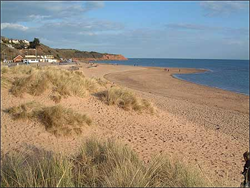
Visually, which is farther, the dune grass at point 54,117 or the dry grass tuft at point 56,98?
the dry grass tuft at point 56,98

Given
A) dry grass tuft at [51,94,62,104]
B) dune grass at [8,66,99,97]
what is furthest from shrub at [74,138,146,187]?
dune grass at [8,66,99,97]

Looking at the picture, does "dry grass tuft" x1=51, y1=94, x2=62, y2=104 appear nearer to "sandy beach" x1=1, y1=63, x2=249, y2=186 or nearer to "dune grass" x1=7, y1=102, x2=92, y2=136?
"sandy beach" x1=1, y1=63, x2=249, y2=186

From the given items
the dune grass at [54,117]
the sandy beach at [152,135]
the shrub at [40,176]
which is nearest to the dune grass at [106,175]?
the shrub at [40,176]

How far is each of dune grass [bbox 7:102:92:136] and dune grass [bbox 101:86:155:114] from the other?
123 inches

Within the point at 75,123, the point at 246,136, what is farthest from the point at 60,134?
the point at 246,136

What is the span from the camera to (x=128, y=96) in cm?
1284

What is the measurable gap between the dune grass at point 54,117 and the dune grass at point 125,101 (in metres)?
3.12

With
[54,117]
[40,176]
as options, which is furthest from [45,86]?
[40,176]

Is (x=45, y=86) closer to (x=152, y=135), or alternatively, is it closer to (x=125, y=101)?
(x=125, y=101)

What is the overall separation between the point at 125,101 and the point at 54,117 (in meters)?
4.49

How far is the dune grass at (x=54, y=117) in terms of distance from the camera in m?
8.36

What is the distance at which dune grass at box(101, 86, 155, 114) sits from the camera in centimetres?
1229

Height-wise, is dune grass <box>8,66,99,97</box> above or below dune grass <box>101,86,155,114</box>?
above

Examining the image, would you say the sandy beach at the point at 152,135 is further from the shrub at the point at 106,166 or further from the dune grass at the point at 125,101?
the shrub at the point at 106,166
